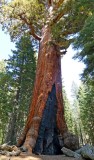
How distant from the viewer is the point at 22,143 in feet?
36.5

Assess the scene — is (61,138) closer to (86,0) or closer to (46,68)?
(46,68)

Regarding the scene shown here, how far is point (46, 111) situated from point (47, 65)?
9.30ft

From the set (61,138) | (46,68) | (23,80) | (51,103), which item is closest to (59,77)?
(46,68)

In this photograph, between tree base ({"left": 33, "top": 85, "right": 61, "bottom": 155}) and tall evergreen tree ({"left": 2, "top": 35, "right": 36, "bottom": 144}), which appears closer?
tree base ({"left": 33, "top": 85, "right": 61, "bottom": 155})

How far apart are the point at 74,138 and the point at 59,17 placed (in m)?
7.72

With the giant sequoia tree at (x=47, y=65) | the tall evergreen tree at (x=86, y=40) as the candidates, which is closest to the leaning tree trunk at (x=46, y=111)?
the giant sequoia tree at (x=47, y=65)

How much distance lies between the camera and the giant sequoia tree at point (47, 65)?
432 inches

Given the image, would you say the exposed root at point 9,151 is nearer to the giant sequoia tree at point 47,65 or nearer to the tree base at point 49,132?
the giant sequoia tree at point 47,65

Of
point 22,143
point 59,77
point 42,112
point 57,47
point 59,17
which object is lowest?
point 22,143

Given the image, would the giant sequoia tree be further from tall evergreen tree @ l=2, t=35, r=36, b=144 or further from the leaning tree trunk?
tall evergreen tree @ l=2, t=35, r=36, b=144

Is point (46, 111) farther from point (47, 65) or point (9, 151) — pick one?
point (9, 151)

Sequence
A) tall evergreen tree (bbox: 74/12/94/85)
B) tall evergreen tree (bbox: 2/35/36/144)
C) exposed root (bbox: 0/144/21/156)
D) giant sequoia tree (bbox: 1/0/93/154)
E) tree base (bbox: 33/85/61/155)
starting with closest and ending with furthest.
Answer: tall evergreen tree (bbox: 74/12/94/85), exposed root (bbox: 0/144/21/156), tree base (bbox: 33/85/61/155), giant sequoia tree (bbox: 1/0/93/154), tall evergreen tree (bbox: 2/35/36/144)

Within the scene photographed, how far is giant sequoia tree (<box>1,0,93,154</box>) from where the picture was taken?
10969mm

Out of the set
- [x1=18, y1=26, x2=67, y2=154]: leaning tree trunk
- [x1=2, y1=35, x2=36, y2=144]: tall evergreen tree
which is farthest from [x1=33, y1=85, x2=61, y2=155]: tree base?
[x1=2, y1=35, x2=36, y2=144]: tall evergreen tree
